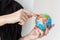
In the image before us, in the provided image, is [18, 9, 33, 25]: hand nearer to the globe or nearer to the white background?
the globe

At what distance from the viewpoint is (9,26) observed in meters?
0.88

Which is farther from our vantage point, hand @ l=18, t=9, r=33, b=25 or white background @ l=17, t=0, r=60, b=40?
white background @ l=17, t=0, r=60, b=40

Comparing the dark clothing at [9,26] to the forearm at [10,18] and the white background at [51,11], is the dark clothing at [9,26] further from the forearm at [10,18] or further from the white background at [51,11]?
the white background at [51,11]

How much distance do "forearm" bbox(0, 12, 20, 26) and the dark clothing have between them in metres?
0.04

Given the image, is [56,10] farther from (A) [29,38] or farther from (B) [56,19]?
(A) [29,38]

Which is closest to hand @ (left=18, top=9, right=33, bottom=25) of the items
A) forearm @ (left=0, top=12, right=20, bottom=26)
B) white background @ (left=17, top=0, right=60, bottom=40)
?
forearm @ (left=0, top=12, right=20, bottom=26)

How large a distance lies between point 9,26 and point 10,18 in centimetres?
7

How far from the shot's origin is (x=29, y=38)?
90 centimetres

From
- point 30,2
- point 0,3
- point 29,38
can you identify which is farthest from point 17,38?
point 30,2

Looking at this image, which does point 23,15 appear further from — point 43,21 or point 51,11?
point 51,11

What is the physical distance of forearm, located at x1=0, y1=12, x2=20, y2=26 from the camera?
817 mm

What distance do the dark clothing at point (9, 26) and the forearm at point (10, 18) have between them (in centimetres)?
4

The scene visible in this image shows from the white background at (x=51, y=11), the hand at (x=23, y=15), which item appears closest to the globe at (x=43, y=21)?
the hand at (x=23, y=15)

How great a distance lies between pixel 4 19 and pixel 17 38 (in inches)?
6.8
